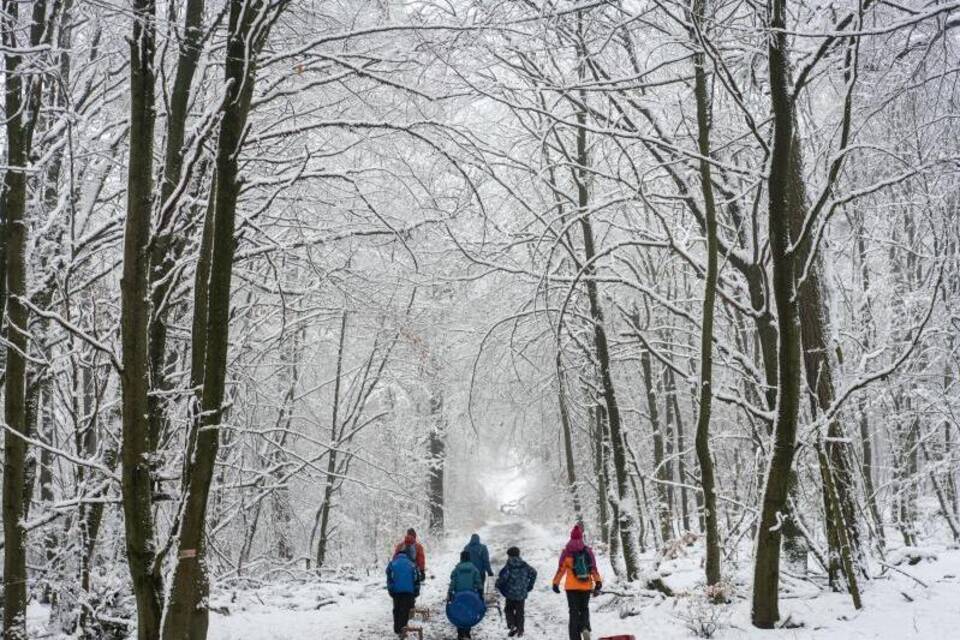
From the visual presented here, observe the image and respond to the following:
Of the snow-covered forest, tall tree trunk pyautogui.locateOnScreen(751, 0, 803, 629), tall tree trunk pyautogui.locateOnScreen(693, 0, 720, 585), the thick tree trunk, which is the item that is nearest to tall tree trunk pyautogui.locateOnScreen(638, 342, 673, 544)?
the snow-covered forest

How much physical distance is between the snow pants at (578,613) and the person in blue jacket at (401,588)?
98.5 inches

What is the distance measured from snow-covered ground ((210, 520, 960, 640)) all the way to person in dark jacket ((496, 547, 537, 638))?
0.27 meters

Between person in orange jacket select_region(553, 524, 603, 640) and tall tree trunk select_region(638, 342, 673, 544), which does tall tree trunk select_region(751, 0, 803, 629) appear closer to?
person in orange jacket select_region(553, 524, 603, 640)

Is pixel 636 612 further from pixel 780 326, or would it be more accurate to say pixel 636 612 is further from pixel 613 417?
pixel 780 326

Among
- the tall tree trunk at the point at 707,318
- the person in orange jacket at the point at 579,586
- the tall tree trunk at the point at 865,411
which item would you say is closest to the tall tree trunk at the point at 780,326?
the tall tree trunk at the point at 707,318

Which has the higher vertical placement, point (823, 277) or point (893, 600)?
point (823, 277)

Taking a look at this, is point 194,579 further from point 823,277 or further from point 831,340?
point 823,277

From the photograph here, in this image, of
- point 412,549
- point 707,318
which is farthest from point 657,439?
point 707,318

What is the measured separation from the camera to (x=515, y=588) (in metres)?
9.94

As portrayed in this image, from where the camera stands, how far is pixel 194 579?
3346 mm

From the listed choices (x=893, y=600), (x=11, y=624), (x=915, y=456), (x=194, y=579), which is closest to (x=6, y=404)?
(x=11, y=624)

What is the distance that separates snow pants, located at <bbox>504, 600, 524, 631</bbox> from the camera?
33.0 feet

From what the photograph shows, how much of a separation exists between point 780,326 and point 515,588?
19.5 feet

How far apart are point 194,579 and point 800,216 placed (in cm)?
733
